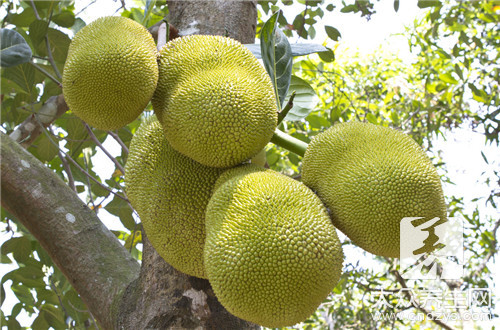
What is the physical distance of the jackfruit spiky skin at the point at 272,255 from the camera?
677 mm

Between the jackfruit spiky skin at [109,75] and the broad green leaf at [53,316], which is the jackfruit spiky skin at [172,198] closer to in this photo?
the jackfruit spiky skin at [109,75]

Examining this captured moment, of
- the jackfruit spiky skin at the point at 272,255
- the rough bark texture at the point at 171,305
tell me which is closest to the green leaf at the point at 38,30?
the rough bark texture at the point at 171,305

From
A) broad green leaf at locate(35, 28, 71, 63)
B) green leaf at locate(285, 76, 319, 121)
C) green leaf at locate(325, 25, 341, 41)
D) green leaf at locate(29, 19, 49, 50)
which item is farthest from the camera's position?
green leaf at locate(325, 25, 341, 41)

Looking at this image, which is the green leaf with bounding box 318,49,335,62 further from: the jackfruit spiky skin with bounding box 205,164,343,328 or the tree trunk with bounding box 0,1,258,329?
the jackfruit spiky skin with bounding box 205,164,343,328

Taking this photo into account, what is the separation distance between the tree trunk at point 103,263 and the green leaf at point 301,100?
237mm

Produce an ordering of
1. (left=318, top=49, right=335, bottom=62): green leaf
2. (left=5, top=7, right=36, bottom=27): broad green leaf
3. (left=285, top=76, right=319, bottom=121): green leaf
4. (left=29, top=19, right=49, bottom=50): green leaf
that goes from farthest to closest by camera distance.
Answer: (left=318, top=49, right=335, bottom=62): green leaf, (left=5, top=7, right=36, bottom=27): broad green leaf, (left=29, top=19, right=49, bottom=50): green leaf, (left=285, top=76, right=319, bottom=121): green leaf

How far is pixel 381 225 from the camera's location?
776 millimetres

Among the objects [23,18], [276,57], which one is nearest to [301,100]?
[276,57]

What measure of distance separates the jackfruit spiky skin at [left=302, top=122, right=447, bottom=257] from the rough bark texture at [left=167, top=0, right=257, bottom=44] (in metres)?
0.56

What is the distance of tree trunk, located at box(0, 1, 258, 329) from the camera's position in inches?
37.8

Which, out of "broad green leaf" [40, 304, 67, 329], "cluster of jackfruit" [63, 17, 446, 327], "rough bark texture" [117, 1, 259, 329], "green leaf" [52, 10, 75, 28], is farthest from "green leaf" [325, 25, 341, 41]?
"broad green leaf" [40, 304, 67, 329]

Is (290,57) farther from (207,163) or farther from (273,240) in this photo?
(273,240)

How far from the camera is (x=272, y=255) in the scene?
676mm

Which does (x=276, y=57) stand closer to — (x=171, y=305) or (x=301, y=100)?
(x=301, y=100)
